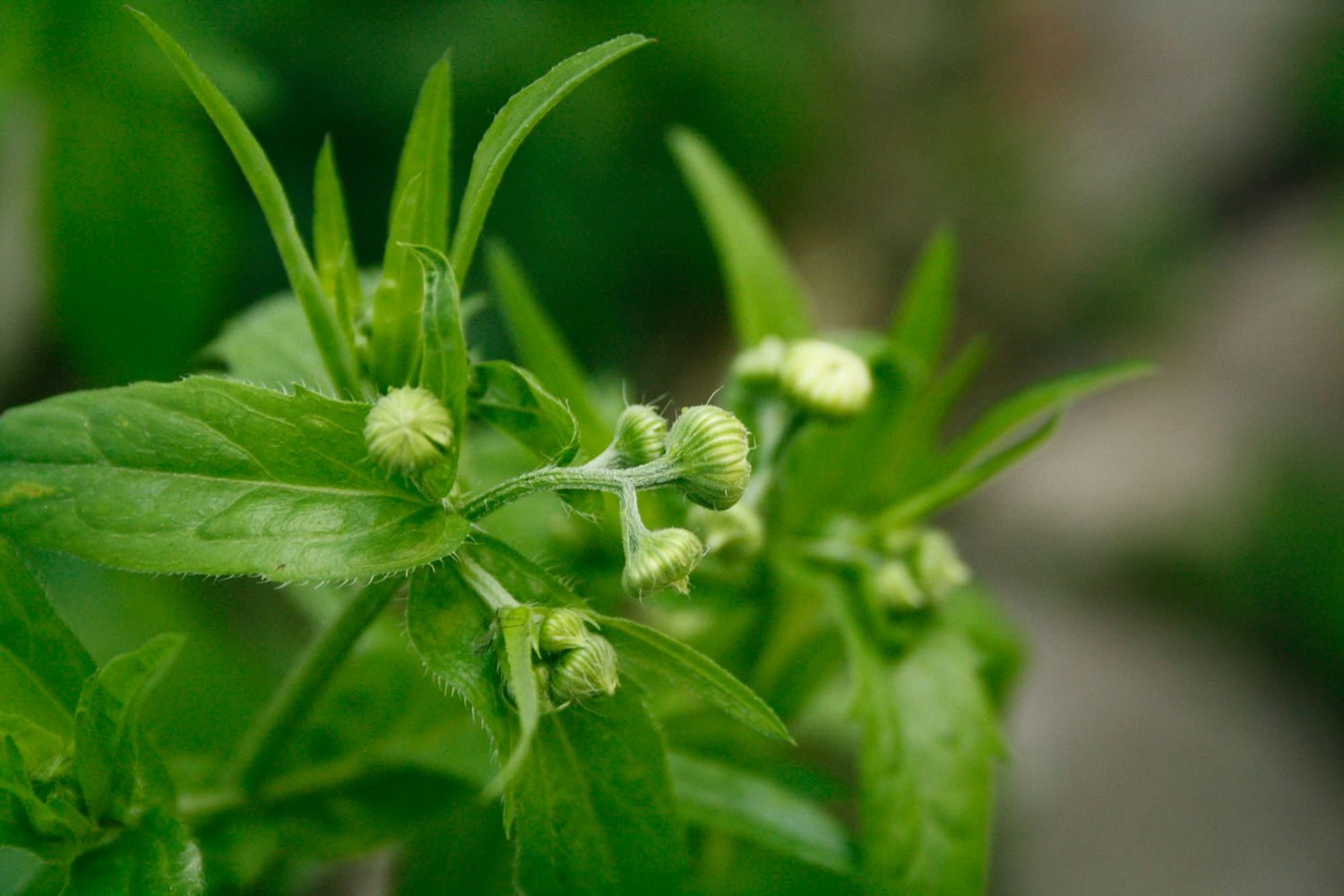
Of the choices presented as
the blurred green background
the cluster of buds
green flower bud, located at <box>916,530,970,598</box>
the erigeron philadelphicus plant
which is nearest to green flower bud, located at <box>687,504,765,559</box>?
the erigeron philadelphicus plant

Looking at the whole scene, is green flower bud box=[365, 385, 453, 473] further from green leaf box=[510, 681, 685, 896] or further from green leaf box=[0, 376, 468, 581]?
green leaf box=[510, 681, 685, 896]

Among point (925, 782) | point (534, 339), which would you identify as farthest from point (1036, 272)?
point (925, 782)

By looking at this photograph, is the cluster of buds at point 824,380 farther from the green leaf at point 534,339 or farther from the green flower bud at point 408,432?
the green flower bud at point 408,432

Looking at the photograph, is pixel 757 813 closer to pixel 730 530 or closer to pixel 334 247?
pixel 730 530

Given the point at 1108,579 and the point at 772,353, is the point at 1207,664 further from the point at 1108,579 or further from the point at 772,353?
the point at 772,353

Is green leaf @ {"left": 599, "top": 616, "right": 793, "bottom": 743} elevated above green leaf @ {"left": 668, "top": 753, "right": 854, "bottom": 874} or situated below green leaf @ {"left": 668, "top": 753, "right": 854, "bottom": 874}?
above

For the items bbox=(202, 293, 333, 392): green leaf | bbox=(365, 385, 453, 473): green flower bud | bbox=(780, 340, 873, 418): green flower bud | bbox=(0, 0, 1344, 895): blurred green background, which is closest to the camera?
bbox=(365, 385, 453, 473): green flower bud

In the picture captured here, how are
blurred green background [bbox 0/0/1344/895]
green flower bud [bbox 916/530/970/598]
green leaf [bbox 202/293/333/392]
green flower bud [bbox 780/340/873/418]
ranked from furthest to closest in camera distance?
blurred green background [bbox 0/0/1344/895] < green flower bud [bbox 916/530/970/598] < green flower bud [bbox 780/340/873/418] < green leaf [bbox 202/293/333/392]
